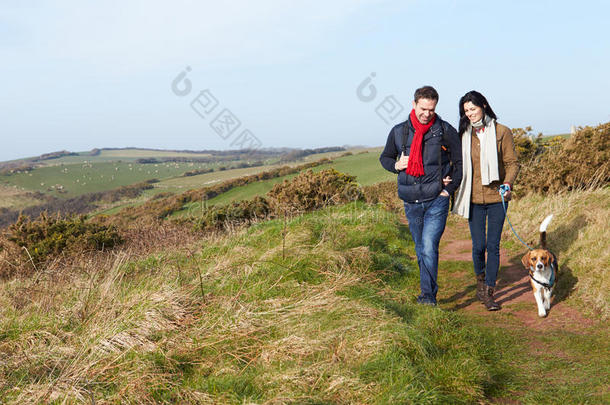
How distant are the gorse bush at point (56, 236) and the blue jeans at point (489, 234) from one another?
9436 mm

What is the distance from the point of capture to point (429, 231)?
475cm

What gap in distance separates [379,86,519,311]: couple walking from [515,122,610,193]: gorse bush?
209 inches

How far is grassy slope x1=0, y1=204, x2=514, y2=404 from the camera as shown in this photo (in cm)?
270

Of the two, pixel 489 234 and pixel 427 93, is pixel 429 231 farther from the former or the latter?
pixel 427 93

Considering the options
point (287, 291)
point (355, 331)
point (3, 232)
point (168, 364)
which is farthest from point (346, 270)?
point (3, 232)

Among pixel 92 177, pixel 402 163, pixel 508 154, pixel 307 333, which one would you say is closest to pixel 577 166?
pixel 508 154

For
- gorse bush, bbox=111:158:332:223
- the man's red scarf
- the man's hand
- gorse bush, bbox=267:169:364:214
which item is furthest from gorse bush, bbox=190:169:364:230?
gorse bush, bbox=111:158:332:223

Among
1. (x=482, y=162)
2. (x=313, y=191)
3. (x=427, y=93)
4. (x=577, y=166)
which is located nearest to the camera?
(x=427, y=93)

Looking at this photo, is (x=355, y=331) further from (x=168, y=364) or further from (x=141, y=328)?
(x=141, y=328)

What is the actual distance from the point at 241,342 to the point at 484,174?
10.9 feet

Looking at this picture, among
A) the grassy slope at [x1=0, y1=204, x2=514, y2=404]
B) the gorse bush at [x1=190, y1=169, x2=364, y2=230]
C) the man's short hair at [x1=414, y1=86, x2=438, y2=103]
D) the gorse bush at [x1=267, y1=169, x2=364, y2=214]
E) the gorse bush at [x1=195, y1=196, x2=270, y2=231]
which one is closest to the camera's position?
the grassy slope at [x1=0, y1=204, x2=514, y2=404]

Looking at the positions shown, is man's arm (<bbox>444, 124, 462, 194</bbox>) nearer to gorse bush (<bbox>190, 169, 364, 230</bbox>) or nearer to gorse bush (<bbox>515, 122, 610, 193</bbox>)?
gorse bush (<bbox>515, 122, 610, 193</bbox>)

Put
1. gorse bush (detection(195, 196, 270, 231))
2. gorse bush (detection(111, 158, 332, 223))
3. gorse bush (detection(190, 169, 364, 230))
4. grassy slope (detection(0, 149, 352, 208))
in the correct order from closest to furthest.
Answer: gorse bush (detection(195, 196, 270, 231)), gorse bush (detection(190, 169, 364, 230)), gorse bush (detection(111, 158, 332, 223)), grassy slope (detection(0, 149, 352, 208))

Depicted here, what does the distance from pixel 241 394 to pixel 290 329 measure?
836mm
